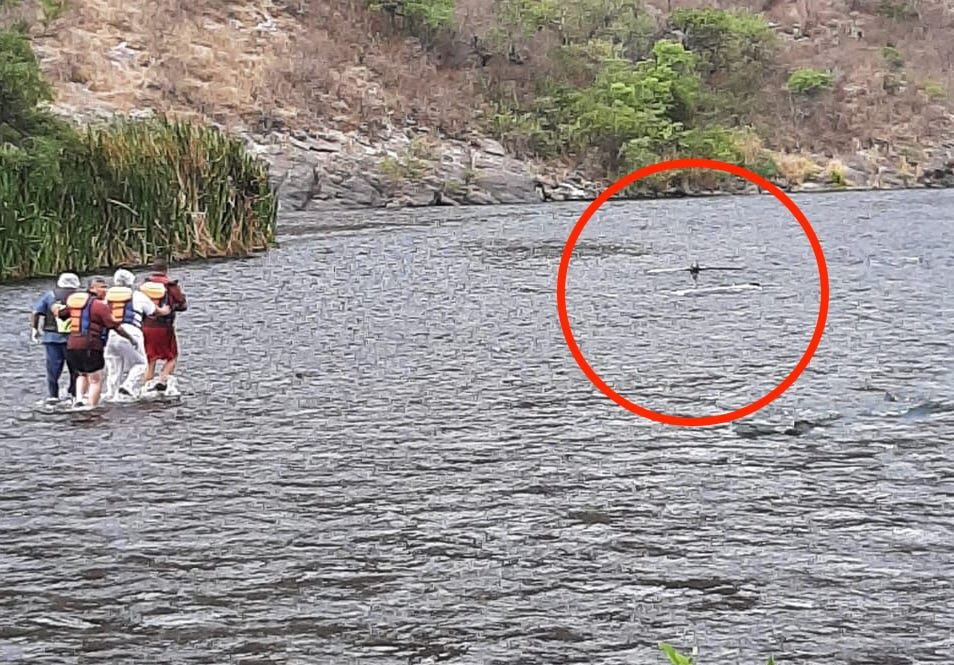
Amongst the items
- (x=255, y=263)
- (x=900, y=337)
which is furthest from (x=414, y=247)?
(x=900, y=337)

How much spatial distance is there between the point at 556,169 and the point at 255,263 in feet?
106

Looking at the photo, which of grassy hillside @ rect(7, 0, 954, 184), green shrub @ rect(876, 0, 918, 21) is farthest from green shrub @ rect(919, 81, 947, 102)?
green shrub @ rect(876, 0, 918, 21)

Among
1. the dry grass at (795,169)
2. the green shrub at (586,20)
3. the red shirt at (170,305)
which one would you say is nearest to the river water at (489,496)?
the red shirt at (170,305)

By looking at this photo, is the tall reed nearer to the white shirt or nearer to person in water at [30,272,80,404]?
person in water at [30,272,80,404]

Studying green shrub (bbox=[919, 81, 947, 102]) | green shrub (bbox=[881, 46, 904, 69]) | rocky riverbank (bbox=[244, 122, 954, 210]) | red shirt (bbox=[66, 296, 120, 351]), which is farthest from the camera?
green shrub (bbox=[881, 46, 904, 69])

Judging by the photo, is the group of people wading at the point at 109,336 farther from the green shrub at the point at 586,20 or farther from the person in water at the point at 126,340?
the green shrub at the point at 586,20

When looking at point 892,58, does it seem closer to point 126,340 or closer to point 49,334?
point 126,340

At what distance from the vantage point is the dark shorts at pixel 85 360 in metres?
15.8

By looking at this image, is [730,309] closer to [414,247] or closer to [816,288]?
[816,288]

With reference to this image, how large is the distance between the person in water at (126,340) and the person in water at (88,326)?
7.6 inches

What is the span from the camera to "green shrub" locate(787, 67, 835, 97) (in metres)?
76.9

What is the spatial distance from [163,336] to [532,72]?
59.0 metres

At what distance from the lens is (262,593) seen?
Result: 988 centimetres

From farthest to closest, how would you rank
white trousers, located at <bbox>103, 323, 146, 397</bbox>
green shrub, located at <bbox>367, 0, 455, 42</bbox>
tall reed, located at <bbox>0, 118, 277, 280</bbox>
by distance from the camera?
green shrub, located at <bbox>367, 0, 455, 42</bbox> < tall reed, located at <bbox>0, 118, 277, 280</bbox> < white trousers, located at <bbox>103, 323, 146, 397</bbox>
